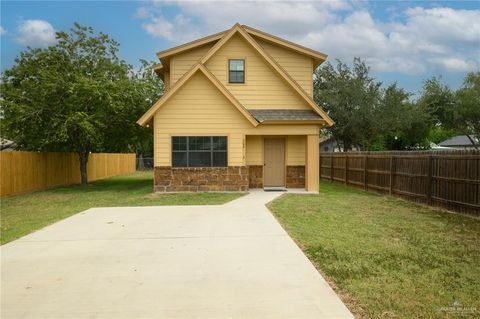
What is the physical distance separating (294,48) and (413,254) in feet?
47.2

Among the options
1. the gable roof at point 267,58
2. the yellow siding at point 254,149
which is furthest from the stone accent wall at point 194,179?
the gable roof at point 267,58

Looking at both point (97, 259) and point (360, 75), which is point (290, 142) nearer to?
point (97, 259)

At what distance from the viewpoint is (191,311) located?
16.7 feet

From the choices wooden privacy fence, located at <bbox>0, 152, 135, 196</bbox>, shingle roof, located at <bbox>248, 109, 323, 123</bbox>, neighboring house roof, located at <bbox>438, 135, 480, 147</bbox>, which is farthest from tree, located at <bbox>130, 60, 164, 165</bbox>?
neighboring house roof, located at <bbox>438, 135, 480, 147</bbox>

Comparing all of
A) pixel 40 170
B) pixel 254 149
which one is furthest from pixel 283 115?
pixel 40 170

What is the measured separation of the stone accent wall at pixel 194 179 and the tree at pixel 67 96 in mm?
5876

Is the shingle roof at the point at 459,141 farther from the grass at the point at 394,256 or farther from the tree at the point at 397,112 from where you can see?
the grass at the point at 394,256

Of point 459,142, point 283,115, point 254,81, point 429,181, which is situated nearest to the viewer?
point 429,181

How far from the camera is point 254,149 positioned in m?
20.2

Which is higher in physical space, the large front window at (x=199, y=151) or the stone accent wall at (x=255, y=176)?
Answer: the large front window at (x=199, y=151)

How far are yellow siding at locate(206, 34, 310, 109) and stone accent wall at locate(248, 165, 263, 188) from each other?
8.74 feet

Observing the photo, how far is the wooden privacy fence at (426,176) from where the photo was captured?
498 inches

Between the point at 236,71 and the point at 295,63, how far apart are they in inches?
113

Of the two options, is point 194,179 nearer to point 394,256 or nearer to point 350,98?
point 394,256
